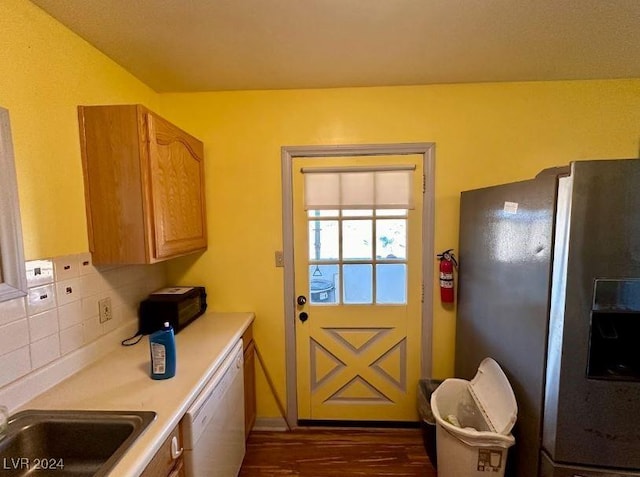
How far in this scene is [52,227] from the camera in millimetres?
1274

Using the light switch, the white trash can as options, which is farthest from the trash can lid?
the light switch

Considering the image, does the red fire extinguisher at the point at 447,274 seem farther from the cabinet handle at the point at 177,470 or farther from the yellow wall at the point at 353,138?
the cabinet handle at the point at 177,470

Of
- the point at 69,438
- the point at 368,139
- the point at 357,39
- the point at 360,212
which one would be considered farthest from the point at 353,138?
the point at 69,438

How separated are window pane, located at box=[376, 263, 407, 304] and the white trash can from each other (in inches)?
23.9

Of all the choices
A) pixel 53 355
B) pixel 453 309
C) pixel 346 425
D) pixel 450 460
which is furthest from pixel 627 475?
pixel 53 355

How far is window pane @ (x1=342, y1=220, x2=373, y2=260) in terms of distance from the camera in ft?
6.81

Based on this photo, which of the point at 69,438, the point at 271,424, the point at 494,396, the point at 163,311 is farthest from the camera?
the point at 271,424

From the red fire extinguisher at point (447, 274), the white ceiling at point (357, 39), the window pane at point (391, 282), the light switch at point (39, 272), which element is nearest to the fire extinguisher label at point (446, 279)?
the red fire extinguisher at point (447, 274)

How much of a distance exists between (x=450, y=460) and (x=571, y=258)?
1.13 meters

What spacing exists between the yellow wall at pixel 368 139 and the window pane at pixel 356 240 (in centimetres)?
47

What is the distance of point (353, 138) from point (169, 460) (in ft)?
6.26

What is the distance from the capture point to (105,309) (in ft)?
5.10

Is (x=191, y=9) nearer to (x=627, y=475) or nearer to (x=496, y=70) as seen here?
(x=496, y=70)

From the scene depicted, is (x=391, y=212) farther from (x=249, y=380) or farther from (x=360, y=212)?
(x=249, y=380)
